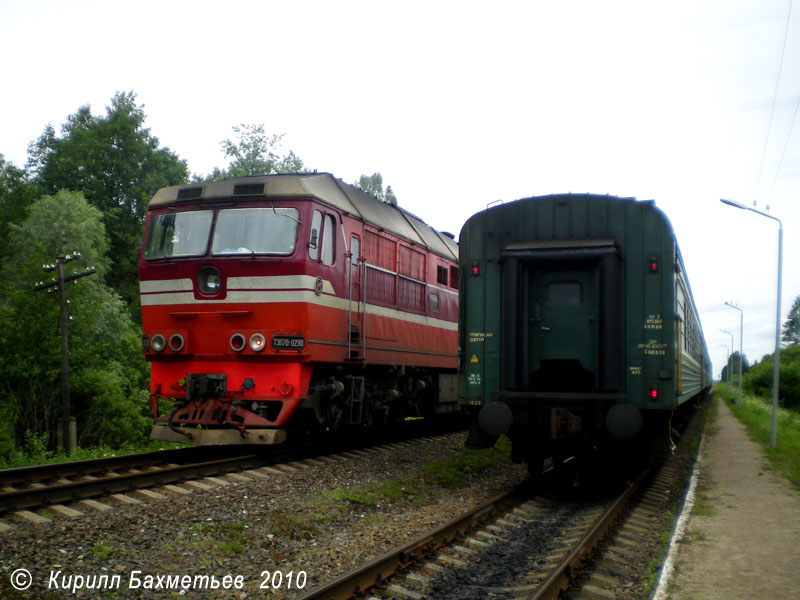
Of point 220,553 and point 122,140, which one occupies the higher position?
point 122,140

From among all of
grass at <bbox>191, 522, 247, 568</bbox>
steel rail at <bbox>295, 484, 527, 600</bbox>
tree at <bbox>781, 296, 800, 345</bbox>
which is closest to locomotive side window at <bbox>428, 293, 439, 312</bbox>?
steel rail at <bbox>295, 484, 527, 600</bbox>

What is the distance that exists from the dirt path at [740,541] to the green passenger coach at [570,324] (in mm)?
1242

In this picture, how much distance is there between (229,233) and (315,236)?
1.25 metres

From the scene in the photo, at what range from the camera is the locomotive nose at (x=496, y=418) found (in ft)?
29.3

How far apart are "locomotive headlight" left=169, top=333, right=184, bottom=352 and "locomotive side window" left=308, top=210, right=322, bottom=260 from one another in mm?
2282

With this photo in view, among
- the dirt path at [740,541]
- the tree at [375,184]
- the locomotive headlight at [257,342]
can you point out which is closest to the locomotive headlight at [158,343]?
the locomotive headlight at [257,342]

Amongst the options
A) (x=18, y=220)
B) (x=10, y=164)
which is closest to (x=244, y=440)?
(x=18, y=220)

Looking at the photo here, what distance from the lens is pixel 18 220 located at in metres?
43.6

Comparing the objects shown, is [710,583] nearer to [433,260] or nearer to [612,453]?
[612,453]

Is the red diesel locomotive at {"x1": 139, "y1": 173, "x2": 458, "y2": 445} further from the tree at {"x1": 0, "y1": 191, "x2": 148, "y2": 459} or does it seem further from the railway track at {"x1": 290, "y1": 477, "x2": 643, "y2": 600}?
the tree at {"x1": 0, "y1": 191, "x2": 148, "y2": 459}

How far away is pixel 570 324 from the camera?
9.35m

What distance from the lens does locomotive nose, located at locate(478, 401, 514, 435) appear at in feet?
29.3

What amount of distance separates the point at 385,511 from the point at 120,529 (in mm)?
3090

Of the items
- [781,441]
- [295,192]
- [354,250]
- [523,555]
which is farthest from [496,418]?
[781,441]
